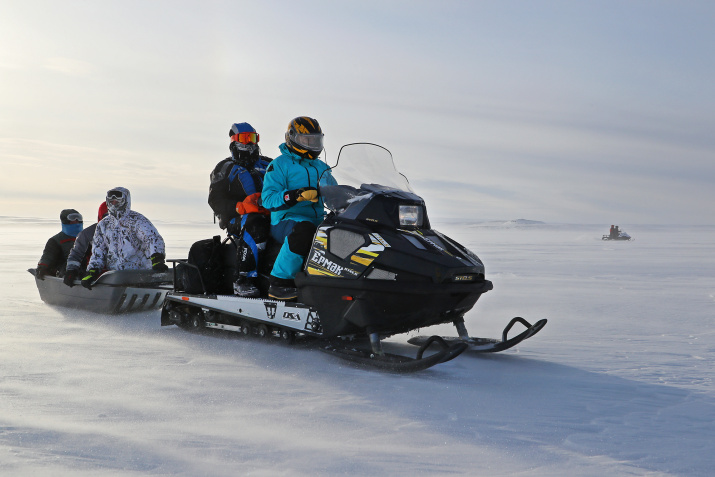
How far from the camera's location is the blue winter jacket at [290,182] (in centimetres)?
493

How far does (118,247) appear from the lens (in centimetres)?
675

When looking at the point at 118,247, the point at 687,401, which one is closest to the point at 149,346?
the point at 118,247

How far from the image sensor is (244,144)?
6.23 meters

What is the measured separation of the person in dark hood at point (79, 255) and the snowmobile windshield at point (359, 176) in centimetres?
324

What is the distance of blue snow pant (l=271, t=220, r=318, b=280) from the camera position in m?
4.75

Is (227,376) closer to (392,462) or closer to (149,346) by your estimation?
(149,346)

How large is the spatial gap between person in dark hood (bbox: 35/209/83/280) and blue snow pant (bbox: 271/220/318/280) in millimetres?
3540

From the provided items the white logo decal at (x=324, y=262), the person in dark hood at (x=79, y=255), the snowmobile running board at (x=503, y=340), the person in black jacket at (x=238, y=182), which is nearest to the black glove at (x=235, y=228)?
the person in black jacket at (x=238, y=182)

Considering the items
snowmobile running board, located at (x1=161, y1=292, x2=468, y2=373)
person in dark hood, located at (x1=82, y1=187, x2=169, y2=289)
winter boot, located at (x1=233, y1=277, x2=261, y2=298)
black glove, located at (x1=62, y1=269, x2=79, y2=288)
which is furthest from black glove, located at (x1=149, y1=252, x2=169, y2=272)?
winter boot, located at (x1=233, y1=277, x2=261, y2=298)

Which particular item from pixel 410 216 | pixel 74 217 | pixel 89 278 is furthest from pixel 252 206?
pixel 74 217

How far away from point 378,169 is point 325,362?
1394mm

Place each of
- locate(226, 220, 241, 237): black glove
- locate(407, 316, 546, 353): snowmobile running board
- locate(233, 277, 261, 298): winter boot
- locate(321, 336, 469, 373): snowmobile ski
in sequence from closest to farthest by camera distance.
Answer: locate(321, 336, 469, 373): snowmobile ski, locate(407, 316, 546, 353): snowmobile running board, locate(233, 277, 261, 298): winter boot, locate(226, 220, 241, 237): black glove

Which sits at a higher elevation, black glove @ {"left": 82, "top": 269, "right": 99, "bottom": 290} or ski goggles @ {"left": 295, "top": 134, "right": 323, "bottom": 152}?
ski goggles @ {"left": 295, "top": 134, "right": 323, "bottom": 152}

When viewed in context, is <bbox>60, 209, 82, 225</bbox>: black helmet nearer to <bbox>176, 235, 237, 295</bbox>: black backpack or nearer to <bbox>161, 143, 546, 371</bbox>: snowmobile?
<bbox>176, 235, 237, 295</bbox>: black backpack
